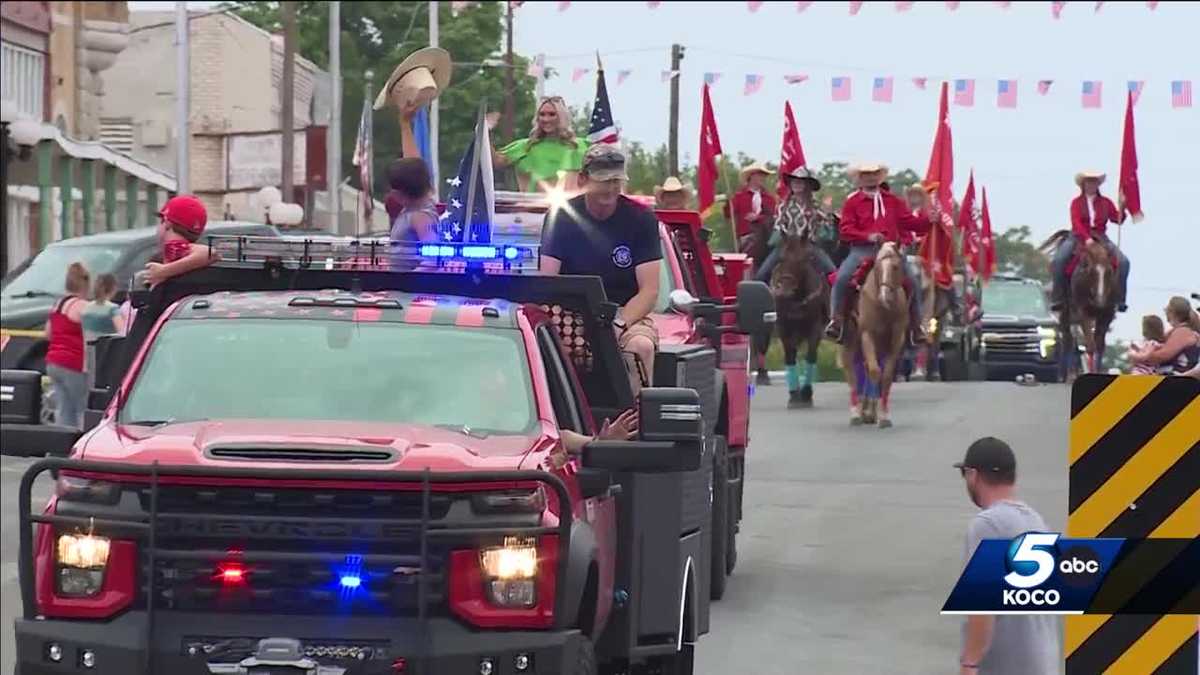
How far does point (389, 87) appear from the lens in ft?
50.2

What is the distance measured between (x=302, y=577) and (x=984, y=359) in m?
41.8

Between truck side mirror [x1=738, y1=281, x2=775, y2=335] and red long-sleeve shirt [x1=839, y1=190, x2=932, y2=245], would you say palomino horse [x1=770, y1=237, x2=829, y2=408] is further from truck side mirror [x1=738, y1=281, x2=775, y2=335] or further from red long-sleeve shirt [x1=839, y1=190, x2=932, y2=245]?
truck side mirror [x1=738, y1=281, x2=775, y2=335]

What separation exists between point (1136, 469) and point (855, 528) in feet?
35.8

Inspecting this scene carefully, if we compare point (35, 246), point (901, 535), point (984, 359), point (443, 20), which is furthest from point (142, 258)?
point (443, 20)

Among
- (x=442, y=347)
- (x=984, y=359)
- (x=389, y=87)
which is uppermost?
(x=389, y=87)

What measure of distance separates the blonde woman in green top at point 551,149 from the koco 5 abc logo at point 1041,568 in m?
8.14

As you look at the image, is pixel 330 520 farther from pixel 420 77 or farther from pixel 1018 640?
pixel 420 77

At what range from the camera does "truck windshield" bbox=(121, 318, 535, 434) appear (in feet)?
33.0

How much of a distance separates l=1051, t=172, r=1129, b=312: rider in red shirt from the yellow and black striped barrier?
25789mm

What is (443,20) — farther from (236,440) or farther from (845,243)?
(236,440)

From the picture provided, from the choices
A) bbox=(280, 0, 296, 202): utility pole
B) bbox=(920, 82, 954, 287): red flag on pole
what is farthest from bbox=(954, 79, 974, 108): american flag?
bbox=(280, 0, 296, 202): utility pole

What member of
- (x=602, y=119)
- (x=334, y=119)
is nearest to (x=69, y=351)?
(x=602, y=119)

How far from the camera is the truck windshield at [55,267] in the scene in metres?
29.7

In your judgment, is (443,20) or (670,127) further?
(443,20)
